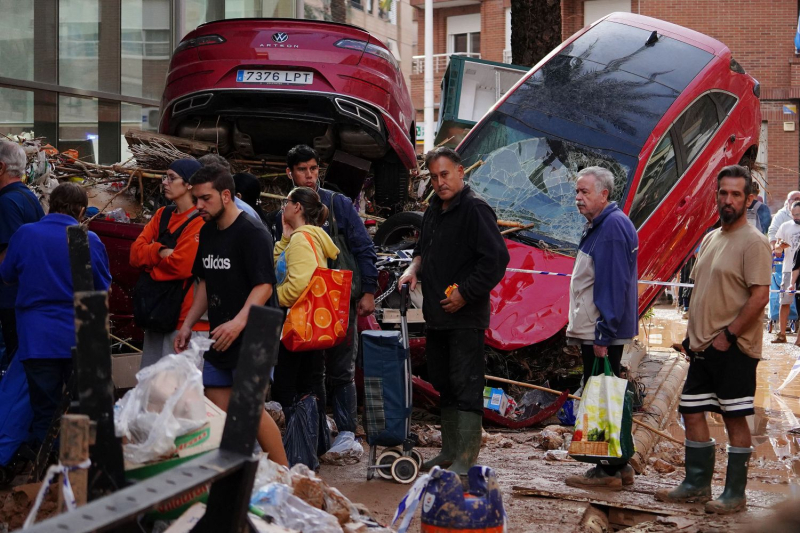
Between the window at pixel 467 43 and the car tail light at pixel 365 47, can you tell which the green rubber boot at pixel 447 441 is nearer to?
the car tail light at pixel 365 47

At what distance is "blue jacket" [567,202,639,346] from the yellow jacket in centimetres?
151

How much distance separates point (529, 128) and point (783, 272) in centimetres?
807

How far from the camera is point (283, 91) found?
8.22 metres

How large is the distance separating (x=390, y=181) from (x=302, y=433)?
11.7 ft

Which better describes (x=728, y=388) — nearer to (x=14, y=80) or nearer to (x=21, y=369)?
(x=21, y=369)

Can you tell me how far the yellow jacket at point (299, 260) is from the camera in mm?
6239

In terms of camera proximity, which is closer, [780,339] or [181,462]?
[181,462]

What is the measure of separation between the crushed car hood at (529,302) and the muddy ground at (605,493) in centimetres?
71

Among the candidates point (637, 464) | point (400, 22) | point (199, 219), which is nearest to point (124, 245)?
point (199, 219)

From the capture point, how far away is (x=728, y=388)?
5781 millimetres

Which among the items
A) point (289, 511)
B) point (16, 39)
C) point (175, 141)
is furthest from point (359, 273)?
point (16, 39)

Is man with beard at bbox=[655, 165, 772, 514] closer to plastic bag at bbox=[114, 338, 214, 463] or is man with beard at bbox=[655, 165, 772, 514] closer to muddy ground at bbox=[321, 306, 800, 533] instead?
muddy ground at bbox=[321, 306, 800, 533]

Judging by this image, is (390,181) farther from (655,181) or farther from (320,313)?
(320,313)

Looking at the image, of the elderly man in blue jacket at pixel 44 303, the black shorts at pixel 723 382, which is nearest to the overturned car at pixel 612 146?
the black shorts at pixel 723 382
